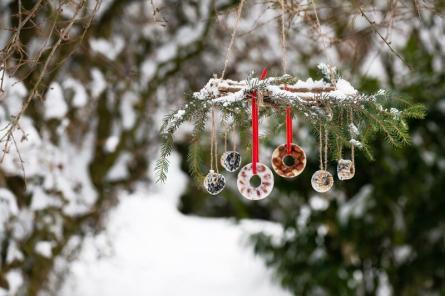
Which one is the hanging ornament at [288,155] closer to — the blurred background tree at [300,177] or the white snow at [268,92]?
the white snow at [268,92]

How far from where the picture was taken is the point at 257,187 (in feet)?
6.72

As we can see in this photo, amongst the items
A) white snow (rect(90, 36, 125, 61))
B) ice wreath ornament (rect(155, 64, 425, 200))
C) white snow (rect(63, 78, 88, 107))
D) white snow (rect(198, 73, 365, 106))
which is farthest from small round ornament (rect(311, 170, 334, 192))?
white snow (rect(90, 36, 125, 61))

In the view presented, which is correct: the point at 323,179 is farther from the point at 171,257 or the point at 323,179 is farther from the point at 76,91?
the point at 171,257

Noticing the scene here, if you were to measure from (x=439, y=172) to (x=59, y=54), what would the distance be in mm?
3079

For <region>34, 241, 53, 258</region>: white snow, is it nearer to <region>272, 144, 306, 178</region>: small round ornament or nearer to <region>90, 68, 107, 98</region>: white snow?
<region>90, 68, 107, 98</region>: white snow

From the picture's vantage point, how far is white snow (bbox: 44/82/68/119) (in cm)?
449

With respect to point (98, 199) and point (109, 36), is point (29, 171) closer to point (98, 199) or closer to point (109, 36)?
point (98, 199)

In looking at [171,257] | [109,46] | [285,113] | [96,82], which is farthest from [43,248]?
[285,113]

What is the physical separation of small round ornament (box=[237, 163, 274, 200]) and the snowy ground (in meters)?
4.07

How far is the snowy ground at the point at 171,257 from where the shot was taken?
663 cm

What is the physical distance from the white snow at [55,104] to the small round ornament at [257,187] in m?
2.67

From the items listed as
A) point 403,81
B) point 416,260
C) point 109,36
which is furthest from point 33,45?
point 416,260

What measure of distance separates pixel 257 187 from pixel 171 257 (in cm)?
547

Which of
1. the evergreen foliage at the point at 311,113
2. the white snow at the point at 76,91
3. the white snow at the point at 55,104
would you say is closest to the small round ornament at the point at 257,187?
the evergreen foliage at the point at 311,113
